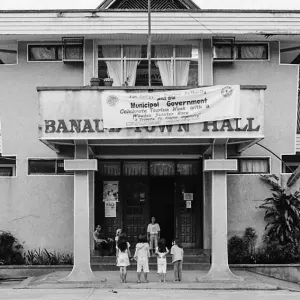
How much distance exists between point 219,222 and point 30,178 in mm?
6856

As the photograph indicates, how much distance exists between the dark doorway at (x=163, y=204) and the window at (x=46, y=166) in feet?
10.2

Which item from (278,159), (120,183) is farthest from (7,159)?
(278,159)

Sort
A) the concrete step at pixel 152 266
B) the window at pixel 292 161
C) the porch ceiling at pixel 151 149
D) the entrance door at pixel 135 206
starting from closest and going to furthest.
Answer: the porch ceiling at pixel 151 149 < the concrete step at pixel 152 266 < the window at pixel 292 161 < the entrance door at pixel 135 206

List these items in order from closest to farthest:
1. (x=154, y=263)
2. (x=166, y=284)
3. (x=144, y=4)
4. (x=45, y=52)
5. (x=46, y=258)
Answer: (x=166, y=284)
(x=154, y=263)
(x=46, y=258)
(x=45, y=52)
(x=144, y=4)

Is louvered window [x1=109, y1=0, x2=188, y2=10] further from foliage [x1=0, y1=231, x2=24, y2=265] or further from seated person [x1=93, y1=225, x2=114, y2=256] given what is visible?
foliage [x1=0, y1=231, x2=24, y2=265]

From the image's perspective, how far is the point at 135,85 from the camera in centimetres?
2250

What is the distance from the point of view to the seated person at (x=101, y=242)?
2186 cm

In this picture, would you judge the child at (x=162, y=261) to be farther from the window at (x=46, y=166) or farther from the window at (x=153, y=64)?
the window at (x=153, y=64)

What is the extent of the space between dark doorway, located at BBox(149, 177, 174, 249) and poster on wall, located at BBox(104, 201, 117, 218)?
133cm

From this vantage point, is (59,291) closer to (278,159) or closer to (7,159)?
(7,159)

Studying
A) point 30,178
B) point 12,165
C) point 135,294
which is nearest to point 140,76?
point 30,178

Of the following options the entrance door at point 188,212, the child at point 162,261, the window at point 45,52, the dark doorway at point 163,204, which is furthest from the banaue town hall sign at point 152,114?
the dark doorway at point 163,204

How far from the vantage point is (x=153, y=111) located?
18656 mm

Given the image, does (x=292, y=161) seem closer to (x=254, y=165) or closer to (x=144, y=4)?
(x=254, y=165)
